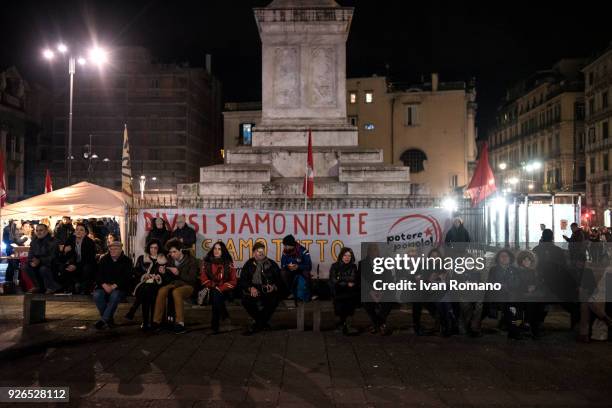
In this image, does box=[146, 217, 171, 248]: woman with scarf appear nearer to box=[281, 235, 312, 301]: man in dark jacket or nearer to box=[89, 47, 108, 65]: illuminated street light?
box=[281, 235, 312, 301]: man in dark jacket

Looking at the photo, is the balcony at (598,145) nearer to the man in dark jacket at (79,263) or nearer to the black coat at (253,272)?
the black coat at (253,272)

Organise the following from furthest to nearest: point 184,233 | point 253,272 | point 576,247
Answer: point 576,247
point 184,233
point 253,272

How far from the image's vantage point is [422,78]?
53.0 m

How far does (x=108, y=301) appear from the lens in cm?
988

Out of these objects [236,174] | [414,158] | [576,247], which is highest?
[414,158]

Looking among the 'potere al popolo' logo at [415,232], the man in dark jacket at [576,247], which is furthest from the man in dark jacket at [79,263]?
the man in dark jacket at [576,247]

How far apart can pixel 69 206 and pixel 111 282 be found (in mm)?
7905

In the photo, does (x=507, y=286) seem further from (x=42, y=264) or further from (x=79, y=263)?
(x=42, y=264)

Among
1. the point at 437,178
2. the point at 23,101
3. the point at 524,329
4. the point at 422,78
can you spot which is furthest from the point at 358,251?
the point at 23,101

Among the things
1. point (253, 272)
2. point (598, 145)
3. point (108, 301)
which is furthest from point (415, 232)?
point (598, 145)

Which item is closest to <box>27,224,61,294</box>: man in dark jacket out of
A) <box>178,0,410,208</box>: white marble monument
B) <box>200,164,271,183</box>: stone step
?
<box>200,164,271,183</box>: stone step

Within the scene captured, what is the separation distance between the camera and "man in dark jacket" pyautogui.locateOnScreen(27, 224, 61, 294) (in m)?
10.9

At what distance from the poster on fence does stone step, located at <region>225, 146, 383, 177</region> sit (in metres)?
8.35

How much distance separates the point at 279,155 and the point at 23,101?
4560cm
